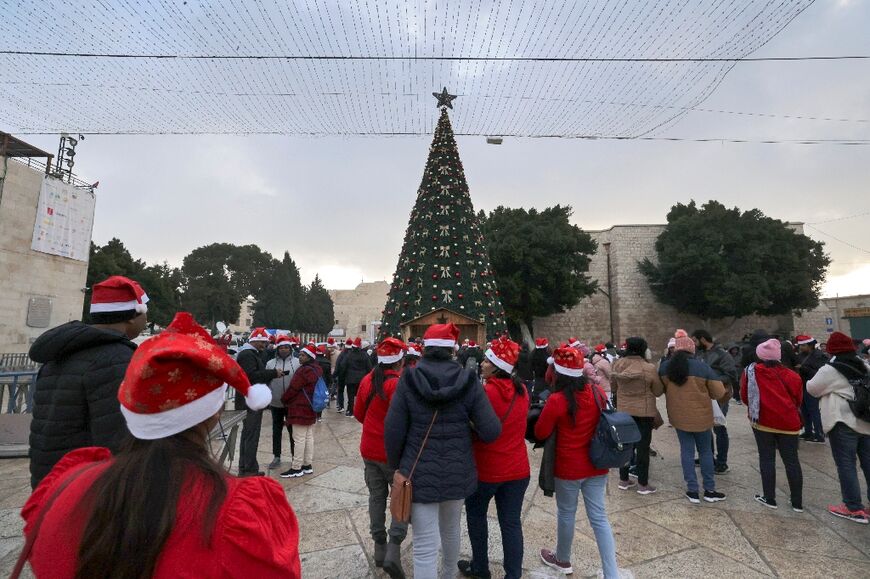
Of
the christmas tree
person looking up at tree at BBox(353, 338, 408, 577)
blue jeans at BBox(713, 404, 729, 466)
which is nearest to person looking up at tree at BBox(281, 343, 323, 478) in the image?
person looking up at tree at BBox(353, 338, 408, 577)

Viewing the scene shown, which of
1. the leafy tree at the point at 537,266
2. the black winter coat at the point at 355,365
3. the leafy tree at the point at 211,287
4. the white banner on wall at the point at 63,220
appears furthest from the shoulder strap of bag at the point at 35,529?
the leafy tree at the point at 211,287

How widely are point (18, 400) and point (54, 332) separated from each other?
7859 mm

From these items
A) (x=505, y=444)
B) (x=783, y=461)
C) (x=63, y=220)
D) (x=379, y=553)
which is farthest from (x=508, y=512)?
(x=63, y=220)

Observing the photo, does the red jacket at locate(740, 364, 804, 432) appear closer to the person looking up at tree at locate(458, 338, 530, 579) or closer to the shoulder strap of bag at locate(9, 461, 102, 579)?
the person looking up at tree at locate(458, 338, 530, 579)

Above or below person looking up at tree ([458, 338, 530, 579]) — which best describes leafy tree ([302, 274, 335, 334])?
above

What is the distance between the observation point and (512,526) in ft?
9.82

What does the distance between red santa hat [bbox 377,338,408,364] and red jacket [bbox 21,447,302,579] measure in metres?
2.82

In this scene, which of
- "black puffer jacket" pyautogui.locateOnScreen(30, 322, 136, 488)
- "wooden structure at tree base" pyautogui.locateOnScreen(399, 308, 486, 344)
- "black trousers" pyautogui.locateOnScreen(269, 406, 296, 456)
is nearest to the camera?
"black puffer jacket" pyautogui.locateOnScreen(30, 322, 136, 488)

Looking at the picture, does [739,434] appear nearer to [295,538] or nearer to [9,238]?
[295,538]

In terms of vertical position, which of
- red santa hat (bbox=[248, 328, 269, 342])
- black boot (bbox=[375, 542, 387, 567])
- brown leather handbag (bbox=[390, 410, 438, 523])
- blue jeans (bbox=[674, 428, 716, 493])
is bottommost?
black boot (bbox=[375, 542, 387, 567])

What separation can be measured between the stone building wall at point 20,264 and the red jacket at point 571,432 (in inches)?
940

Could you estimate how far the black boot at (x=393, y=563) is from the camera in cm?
300

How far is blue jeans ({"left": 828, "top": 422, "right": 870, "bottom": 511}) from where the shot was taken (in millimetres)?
4242

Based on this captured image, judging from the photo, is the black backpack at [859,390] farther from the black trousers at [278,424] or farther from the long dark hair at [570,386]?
the black trousers at [278,424]
